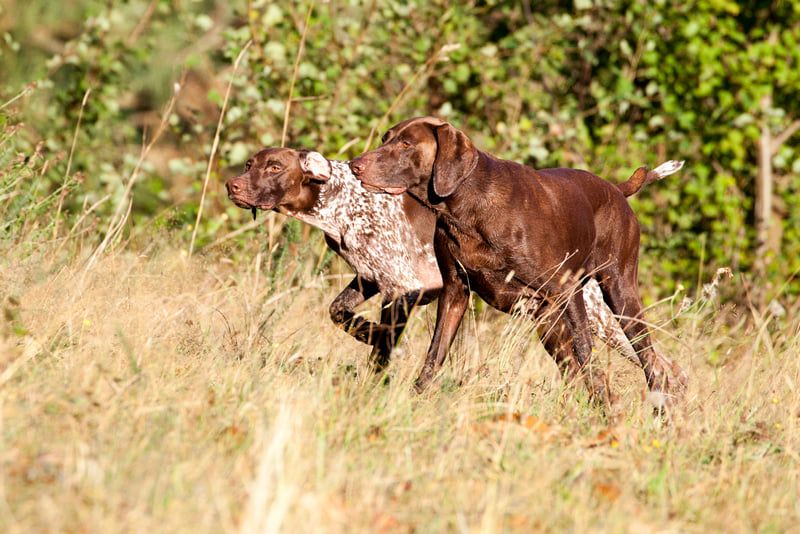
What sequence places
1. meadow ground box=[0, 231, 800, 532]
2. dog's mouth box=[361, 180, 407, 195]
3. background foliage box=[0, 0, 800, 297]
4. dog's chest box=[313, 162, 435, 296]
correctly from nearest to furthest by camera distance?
meadow ground box=[0, 231, 800, 532]
dog's mouth box=[361, 180, 407, 195]
dog's chest box=[313, 162, 435, 296]
background foliage box=[0, 0, 800, 297]

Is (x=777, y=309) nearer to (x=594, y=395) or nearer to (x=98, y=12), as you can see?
(x=594, y=395)

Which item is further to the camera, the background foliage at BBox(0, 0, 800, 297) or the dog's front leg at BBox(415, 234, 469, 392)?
the background foliage at BBox(0, 0, 800, 297)

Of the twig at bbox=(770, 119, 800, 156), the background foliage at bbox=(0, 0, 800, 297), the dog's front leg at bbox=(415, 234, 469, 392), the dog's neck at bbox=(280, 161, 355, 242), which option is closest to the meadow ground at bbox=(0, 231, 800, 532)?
the dog's front leg at bbox=(415, 234, 469, 392)

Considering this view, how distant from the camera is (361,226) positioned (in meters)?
6.04

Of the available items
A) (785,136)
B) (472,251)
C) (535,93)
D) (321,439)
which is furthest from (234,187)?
(785,136)

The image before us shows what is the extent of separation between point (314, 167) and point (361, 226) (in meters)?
0.41

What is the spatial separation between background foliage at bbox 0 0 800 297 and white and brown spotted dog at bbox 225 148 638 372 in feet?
7.34

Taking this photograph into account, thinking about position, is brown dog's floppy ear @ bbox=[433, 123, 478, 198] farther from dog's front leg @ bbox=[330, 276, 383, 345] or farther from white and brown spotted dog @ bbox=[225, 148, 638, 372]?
white and brown spotted dog @ bbox=[225, 148, 638, 372]

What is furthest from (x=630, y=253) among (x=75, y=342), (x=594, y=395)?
(x=75, y=342)

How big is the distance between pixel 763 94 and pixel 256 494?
7.24 m

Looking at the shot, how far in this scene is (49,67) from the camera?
342 inches

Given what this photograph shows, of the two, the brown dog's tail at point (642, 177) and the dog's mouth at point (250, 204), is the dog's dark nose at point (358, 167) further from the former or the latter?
the brown dog's tail at point (642, 177)

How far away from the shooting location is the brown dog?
491 cm

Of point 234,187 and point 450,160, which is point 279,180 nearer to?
point 234,187
